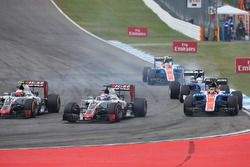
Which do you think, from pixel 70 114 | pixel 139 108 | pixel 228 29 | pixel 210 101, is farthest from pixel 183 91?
pixel 228 29

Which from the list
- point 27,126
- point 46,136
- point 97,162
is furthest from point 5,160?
point 27,126

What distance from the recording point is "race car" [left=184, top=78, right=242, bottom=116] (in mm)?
25484

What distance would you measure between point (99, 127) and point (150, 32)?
3995cm

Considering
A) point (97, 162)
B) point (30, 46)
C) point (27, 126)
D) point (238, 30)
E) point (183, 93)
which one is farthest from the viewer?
point (238, 30)

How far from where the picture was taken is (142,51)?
5128 cm

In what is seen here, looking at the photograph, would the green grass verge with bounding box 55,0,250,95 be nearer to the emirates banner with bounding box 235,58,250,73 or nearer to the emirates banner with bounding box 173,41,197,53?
the emirates banner with bounding box 173,41,197,53

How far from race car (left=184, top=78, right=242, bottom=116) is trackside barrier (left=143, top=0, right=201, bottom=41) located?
32.0 m

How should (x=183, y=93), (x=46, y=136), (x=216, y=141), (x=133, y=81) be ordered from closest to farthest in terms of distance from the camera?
(x=216, y=141), (x=46, y=136), (x=183, y=93), (x=133, y=81)

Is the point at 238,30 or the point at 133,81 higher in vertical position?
the point at 238,30

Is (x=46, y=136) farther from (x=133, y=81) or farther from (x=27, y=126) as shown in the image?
(x=133, y=81)

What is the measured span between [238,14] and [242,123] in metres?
37.5

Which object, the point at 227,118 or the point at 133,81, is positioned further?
the point at 133,81

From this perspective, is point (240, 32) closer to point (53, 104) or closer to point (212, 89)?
point (212, 89)

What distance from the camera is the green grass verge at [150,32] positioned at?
44.0 metres
